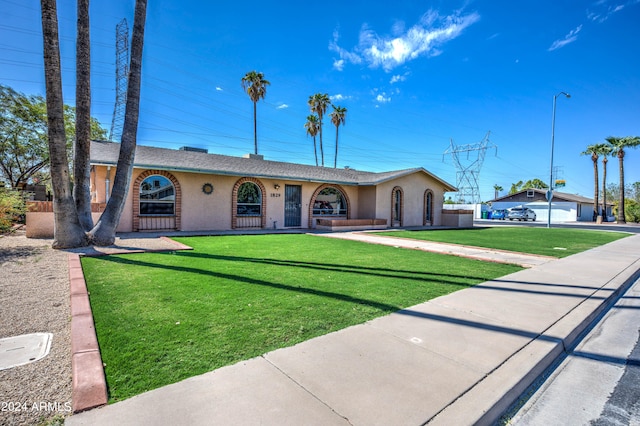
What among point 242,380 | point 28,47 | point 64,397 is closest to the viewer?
point 64,397

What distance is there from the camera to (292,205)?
57.2ft

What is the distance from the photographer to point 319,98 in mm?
36438

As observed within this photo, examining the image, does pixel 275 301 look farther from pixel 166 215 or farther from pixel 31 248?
pixel 166 215

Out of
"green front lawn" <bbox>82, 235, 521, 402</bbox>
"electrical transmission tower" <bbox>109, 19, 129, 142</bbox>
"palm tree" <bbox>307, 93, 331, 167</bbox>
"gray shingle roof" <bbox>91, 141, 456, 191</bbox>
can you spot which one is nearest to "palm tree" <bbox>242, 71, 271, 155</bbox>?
"palm tree" <bbox>307, 93, 331, 167</bbox>

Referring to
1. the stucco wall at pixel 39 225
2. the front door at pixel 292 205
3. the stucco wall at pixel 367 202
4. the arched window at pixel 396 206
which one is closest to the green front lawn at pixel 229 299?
the stucco wall at pixel 39 225

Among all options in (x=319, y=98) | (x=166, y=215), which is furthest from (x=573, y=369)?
(x=319, y=98)

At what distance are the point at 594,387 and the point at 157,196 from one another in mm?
14541

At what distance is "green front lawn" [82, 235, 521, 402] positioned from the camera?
2.85m

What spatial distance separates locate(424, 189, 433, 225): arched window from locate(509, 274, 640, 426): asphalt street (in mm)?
18579

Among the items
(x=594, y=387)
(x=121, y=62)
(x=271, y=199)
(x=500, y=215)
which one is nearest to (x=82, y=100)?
(x=271, y=199)

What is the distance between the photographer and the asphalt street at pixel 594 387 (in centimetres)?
240

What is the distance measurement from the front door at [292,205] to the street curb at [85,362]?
13.0 metres

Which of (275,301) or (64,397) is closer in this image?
(64,397)

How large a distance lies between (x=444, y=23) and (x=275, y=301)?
16630 mm
